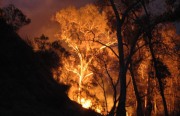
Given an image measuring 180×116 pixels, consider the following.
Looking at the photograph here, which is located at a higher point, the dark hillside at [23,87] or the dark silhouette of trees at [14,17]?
the dark silhouette of trees at [14,17]

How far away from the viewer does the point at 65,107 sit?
19.6 meters

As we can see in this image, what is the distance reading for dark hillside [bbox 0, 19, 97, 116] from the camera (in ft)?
49.2

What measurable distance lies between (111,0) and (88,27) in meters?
14.6

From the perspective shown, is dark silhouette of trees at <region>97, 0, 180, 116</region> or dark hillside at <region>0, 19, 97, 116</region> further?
dark silhouette of trees at <region>97, 0, 180, 116</region>

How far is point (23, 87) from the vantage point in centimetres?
1717

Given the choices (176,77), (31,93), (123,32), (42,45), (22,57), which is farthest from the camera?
(176,77)

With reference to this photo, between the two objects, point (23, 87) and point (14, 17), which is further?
point (14, 17)

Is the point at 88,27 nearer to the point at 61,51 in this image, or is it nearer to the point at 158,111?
the point at 61,51

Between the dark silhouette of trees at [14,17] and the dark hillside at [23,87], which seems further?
the dark silhouette of trees at [14,17]

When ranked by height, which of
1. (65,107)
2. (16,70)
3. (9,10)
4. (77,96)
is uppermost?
(9,10)

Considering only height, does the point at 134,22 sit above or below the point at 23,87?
above

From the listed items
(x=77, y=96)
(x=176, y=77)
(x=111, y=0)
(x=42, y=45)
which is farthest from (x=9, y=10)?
→ (x=176, y=77)

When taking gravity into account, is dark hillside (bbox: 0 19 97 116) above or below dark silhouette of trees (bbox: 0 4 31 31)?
below

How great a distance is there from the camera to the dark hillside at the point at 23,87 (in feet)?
49.2
